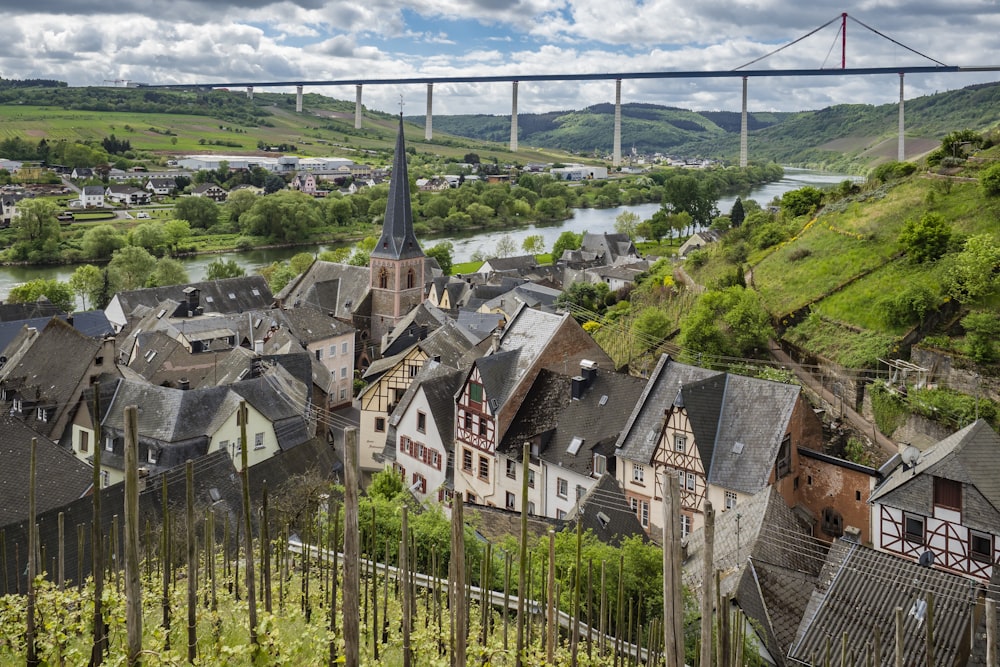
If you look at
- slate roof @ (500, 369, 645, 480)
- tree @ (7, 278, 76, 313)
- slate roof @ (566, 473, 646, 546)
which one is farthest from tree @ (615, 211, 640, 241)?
slate roof @ (566, 473, 646, 546)

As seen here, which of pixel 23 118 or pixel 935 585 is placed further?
pixel 23 118

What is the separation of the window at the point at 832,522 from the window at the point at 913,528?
8.31ft

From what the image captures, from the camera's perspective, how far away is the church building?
144ft

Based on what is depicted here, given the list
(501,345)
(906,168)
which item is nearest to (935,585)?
(501,345)

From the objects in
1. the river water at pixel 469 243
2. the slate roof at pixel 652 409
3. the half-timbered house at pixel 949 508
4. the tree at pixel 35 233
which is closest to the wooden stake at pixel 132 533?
the half-timbered house at pixel 949 508

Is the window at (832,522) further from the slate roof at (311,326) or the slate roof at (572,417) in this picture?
the slate roof at (311,326)

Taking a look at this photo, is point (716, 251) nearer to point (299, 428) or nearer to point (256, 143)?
point (299, 428)

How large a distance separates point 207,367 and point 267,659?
869 inches

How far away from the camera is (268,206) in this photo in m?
89.5

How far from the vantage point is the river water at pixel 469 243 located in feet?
225

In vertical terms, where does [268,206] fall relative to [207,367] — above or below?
above

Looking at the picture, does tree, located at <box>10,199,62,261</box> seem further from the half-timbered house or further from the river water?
the half-timbered house

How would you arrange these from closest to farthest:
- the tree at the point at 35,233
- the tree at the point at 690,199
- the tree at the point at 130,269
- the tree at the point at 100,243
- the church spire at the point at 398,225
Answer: the church spire at the point at 398,225
the tree at the point at 130,269
the tree at the point at 35,233
the tree at the point at 100,243
the tree at the point at 690,199

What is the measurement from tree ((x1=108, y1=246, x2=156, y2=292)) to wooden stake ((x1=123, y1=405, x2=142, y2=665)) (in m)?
55.4
